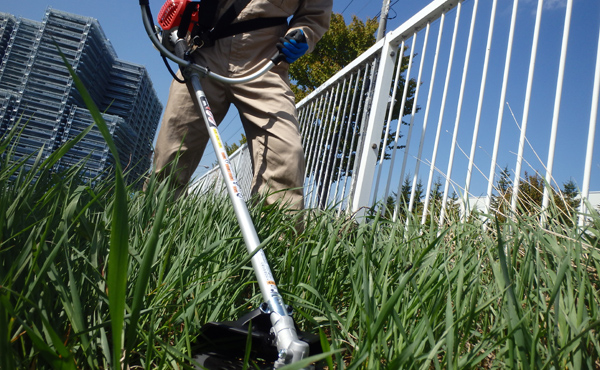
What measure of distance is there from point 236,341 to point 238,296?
0.25 meters

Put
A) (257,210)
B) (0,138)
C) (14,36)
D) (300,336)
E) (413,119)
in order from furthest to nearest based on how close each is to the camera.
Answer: (14,36), (413,119), (257,210), (0,138), (300,336)

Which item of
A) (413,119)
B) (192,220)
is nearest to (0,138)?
(192,220)

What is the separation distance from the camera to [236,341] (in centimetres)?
85

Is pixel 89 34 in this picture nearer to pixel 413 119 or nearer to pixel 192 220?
pixel 413 119

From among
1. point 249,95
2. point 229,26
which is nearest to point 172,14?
point 229,26

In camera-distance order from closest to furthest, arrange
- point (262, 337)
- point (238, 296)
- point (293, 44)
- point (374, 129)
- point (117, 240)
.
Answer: point (117, 240), point (262, 337), point (238, 296), point (293, 44), point (374, 129)

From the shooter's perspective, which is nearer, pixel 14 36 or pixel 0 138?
pixel 0 138

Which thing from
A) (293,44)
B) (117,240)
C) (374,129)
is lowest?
(117,240)

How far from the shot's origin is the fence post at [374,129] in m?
2.90

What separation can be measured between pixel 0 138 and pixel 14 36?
1001 centimetres

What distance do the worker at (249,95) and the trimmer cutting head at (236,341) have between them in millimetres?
1509

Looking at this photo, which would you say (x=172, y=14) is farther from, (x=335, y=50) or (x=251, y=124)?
(x=335, y=50)

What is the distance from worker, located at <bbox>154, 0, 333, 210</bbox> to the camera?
237cm

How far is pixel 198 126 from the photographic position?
2490mm
